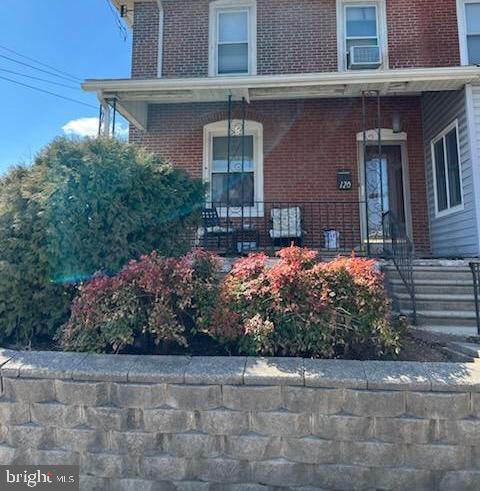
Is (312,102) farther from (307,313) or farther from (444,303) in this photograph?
(307,313)

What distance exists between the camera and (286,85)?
7.40 meters

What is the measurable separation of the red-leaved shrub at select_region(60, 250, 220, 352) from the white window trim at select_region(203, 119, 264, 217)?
17.5ft

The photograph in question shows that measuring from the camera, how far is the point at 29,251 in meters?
3.85

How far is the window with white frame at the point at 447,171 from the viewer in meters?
7.51

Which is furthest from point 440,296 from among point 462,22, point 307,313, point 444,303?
point 462,22

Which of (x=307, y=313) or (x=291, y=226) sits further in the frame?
(x=291, y=226)

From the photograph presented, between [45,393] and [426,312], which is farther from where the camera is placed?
[426,312]

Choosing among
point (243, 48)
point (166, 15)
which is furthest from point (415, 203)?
A: point (166, 15)

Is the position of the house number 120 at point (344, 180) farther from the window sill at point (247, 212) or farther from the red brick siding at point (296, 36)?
the red brick siding at point (296, 36)

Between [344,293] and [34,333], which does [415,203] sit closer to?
[344,293]

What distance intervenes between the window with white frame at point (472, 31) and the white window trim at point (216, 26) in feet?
14.3

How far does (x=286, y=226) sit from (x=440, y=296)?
11.7 feet

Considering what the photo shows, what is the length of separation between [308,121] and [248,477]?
299 inches

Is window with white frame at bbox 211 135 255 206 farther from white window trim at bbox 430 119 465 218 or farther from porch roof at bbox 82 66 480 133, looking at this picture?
white window trim at bbox 430 119 465 218
